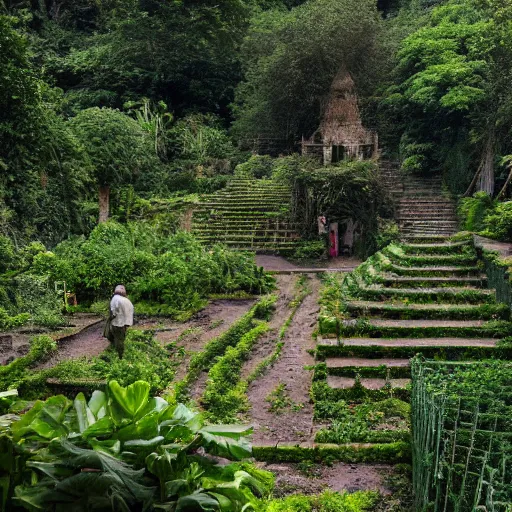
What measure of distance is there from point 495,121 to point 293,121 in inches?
419

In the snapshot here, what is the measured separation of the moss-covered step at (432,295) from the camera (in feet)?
33.9

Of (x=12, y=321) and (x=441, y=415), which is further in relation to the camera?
(x=12, y=321)

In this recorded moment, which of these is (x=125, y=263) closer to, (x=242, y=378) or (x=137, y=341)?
(x=137, y=341)

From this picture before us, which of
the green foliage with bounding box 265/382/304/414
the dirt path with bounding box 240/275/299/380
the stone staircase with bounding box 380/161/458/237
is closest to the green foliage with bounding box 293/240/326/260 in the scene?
the dirt path with bounding box 240/275/299/380

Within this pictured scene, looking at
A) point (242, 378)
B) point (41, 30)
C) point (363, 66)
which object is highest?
point (41, 30)

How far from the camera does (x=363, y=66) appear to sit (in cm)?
2562

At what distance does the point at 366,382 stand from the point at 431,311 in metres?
2.48

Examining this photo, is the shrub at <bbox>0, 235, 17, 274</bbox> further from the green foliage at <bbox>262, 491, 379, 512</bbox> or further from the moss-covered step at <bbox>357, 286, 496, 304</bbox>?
the green foliage at <bbox>262, 491, 379, 512</bbox>

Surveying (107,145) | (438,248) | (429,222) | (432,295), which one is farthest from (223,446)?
(429,222)

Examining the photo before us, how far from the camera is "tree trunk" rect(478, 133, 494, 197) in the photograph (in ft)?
63.0

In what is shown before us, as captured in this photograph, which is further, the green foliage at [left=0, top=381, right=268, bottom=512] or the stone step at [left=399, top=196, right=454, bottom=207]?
the stone step at [left=399, top=196, right=454, bottom=207]

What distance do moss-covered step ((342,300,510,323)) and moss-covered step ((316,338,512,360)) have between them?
74cm

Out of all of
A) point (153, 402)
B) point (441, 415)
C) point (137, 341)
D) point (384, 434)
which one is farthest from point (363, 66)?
point (153, 402)

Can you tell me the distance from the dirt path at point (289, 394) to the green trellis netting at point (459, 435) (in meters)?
1.99
